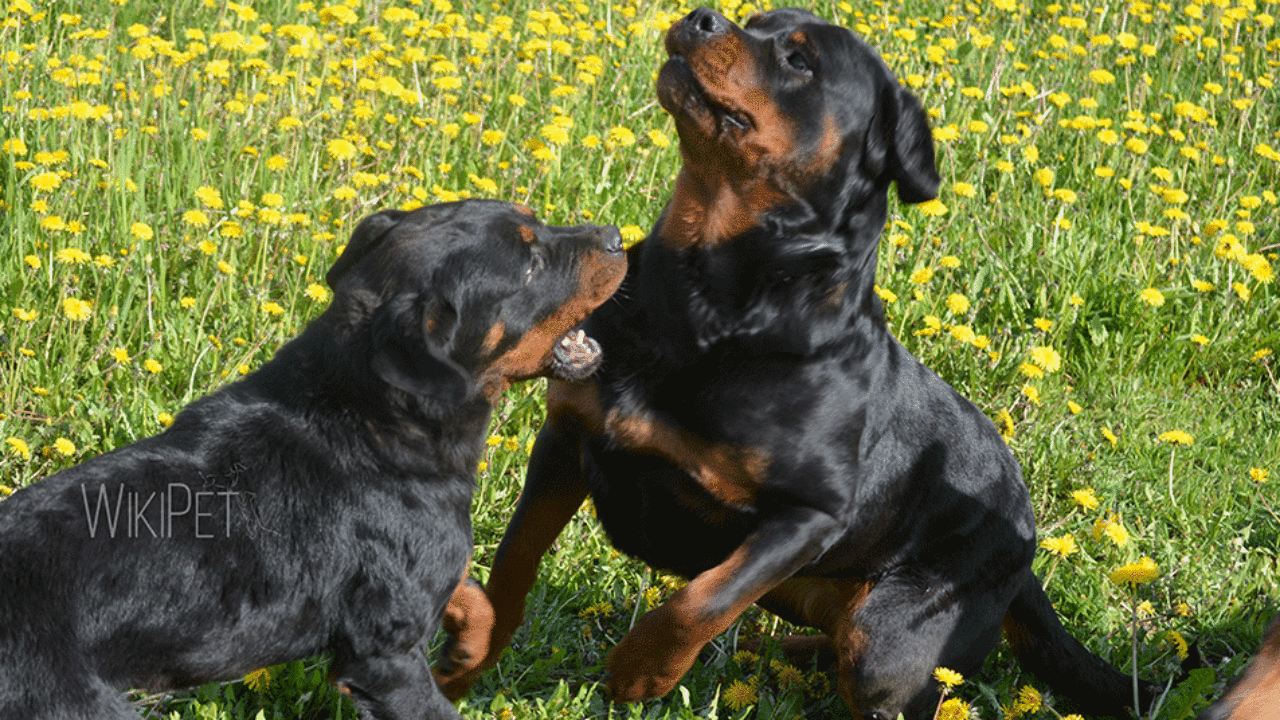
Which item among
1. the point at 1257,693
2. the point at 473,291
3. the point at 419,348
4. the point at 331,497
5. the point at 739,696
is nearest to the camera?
the point at 1257,693

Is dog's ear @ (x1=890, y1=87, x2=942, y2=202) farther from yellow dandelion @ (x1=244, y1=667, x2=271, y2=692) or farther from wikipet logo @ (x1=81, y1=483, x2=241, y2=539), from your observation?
yellow dandelion @ (x1=244, y1=667, x2=271, y2=692)

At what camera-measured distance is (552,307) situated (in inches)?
129

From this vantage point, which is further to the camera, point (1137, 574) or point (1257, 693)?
point (1137, 574)

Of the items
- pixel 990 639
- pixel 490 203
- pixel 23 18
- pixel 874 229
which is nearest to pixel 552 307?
pixel 490 203

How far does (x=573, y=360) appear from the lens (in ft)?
10.8

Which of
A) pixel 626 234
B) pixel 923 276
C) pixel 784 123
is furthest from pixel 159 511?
pixel 923 276

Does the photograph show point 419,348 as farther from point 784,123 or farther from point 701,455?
point 784,123

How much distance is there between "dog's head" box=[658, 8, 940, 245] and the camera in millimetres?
3311

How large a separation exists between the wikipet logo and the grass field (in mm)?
718

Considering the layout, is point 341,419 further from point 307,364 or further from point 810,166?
point 810,166

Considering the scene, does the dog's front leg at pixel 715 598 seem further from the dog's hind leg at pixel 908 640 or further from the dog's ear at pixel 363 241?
the dog's ear at pixel 363 241

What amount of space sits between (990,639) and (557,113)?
10.2 feet

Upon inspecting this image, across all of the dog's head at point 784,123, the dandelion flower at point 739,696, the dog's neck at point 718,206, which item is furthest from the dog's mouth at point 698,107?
the dandelion flower at point 739,696

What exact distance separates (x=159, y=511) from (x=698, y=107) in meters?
1.58
